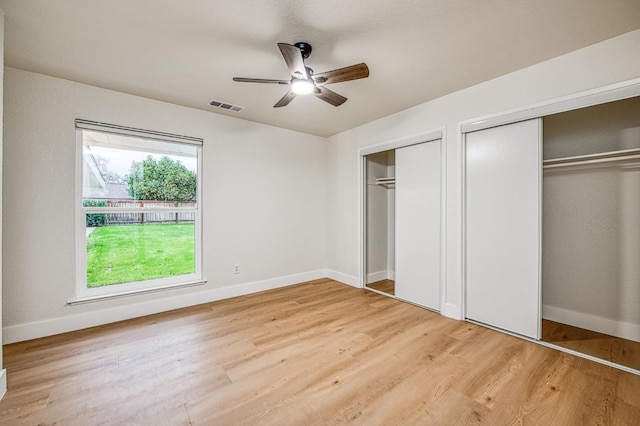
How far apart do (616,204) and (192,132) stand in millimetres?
4717

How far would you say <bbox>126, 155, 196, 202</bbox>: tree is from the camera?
320cm

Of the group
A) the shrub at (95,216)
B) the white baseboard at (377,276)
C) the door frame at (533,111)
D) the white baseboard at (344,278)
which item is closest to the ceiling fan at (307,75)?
the door frame at (533,111)

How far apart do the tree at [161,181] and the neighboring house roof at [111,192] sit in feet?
0.18

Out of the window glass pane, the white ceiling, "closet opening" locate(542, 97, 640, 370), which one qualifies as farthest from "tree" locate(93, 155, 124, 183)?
"closet opening" locate(542, 97, 640, 370)

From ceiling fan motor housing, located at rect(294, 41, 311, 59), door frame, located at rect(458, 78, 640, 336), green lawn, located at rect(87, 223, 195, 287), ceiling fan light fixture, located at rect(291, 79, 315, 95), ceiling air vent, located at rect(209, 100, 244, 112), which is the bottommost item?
green lawn, located at rect(87, 223, 195, 287)

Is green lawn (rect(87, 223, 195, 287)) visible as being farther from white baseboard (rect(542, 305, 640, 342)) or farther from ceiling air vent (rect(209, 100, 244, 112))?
white baseboard (rect(542, 305, 640, 342))

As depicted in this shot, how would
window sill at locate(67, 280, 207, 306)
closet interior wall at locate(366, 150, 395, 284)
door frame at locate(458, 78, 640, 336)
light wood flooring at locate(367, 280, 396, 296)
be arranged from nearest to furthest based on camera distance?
1. door frame at locate(458, 78, 640, 336)
2. window sill at locate(67, 280, 207, 306)
3. light wood flooring at locate(367, 280, 396, 296)
4. closet interior wall at locate(366, 150, 395, 284)

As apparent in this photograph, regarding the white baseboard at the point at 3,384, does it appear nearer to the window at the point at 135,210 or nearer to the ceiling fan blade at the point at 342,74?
the window at the point at 135,210

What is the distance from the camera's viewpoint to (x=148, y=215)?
10.7 ft

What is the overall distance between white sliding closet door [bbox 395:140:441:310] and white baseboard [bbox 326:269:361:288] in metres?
0.73

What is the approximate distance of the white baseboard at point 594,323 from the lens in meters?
2.48

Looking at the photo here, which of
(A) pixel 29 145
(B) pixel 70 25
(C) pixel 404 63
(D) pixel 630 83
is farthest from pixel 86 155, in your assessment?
(D) pixel 630 83

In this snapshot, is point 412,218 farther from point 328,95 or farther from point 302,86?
point 302,86

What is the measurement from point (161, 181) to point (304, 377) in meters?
2.84
